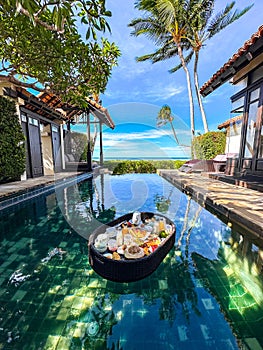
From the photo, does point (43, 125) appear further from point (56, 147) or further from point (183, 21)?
point (183, 21)

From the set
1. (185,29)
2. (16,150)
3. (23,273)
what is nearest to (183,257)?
(23,273)

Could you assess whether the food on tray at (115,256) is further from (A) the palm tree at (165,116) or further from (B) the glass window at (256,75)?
(A) the palm tree at (165,116)

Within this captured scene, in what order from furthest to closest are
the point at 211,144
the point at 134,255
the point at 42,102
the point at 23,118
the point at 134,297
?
the point at 211,144 < the point at 42,102 < the point at 23,118 < the point at 134,255 < the point at 134,297

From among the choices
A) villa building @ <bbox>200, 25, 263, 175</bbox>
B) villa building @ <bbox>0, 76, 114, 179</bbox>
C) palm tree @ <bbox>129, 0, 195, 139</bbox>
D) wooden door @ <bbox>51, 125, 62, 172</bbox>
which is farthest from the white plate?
palm tree @ <bbox>129, 0, 195, 139</bbox>

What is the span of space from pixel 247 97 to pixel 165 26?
10732 mm

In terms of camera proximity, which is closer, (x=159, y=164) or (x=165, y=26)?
(x=165, y=26)

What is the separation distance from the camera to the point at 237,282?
214 centimetres

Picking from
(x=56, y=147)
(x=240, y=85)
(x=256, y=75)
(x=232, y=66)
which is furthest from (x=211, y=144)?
(x=56, y=147)

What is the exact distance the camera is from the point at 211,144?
38.0 feet

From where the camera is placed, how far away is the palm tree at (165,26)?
40.2ft

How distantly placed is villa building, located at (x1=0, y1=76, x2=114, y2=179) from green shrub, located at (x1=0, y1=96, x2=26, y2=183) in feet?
2.09

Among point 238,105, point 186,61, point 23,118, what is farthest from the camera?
point 186,61

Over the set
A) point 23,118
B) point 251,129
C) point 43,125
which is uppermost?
point 43,125

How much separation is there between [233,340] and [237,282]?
31.9 inches
